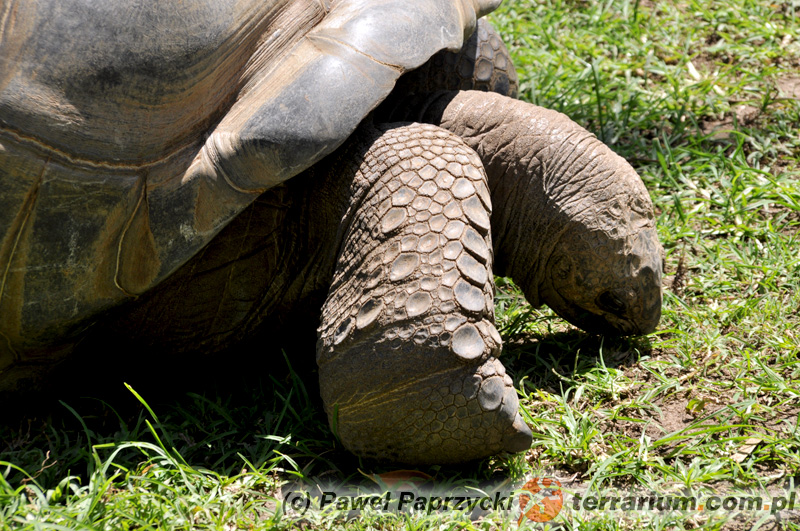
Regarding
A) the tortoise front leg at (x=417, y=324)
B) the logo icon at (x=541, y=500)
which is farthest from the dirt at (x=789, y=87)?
the logo icon at (x=541, y=500)

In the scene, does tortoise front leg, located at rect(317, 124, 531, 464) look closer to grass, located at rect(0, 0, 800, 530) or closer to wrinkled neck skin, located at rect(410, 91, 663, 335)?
grass, located at rect(0, 0, 800, 530)

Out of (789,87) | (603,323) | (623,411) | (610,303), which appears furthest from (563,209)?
(789,87)

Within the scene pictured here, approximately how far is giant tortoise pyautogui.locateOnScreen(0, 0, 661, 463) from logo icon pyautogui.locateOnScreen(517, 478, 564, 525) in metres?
0.14

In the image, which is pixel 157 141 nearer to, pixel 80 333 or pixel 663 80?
pixel 80 333

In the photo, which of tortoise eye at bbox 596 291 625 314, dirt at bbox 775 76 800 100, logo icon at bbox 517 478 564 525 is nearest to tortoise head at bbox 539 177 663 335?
tortoise eye at bbox 596 291 625 314

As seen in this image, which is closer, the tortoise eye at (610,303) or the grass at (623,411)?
the grass at (623,411)

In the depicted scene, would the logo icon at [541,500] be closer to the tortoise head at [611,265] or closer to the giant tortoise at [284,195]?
the giant tortoise at [284,195]

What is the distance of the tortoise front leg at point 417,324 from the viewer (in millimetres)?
2275

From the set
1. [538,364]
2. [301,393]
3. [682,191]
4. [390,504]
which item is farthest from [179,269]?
[682,191]

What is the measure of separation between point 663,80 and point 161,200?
10.8 feet

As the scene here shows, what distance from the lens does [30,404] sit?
2.84 m

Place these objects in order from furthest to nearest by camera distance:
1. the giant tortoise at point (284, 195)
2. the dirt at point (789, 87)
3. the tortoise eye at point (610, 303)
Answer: the dirt at point (789, 87), the tortoise eye at point (610, 303), the giant tortoise at point (284, 195)

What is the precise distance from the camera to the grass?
232 cm

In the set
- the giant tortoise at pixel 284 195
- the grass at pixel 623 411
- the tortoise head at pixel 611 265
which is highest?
the giant tortoise at pixel 284 195
